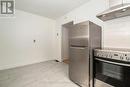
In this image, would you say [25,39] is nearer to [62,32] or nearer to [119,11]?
[62,32]

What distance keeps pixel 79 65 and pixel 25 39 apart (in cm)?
312

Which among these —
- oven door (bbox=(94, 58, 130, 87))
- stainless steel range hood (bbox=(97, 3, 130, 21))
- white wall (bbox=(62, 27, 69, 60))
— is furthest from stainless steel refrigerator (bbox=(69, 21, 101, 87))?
white wall (bbox=(62, 27, 69, 60))

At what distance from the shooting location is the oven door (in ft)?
4.59

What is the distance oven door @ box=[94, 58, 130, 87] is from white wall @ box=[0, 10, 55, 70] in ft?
11.3

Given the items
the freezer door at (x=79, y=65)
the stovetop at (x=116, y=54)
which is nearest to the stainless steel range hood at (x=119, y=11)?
the stovetop at (x=116, y=54)

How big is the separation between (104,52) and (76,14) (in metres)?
2.25

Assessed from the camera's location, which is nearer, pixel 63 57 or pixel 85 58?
pixel 85 58

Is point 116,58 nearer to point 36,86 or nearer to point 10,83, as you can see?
point 36,86

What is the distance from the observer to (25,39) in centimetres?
421

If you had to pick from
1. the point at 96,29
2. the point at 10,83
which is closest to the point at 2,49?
the point at 10,83

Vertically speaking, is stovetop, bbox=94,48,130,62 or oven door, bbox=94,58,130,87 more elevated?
stovetop, bbox=94,48,130,62

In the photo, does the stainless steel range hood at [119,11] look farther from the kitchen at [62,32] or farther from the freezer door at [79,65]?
the freezer door at [79,65]

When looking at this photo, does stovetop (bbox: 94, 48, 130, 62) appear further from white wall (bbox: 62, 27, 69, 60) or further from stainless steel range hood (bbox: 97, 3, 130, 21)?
white wall (bbox: 62, 27, 69, 60)

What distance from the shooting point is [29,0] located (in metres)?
3.21
